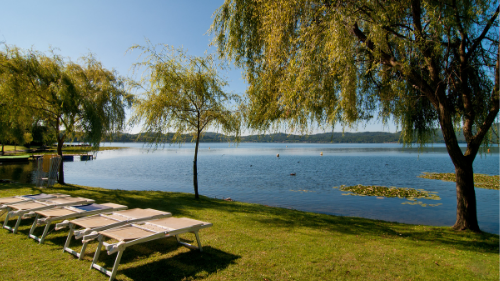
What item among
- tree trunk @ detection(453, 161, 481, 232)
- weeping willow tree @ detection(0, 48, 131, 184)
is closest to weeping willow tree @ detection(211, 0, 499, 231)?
tree trunk @ detection(453, 161, 481, 232)

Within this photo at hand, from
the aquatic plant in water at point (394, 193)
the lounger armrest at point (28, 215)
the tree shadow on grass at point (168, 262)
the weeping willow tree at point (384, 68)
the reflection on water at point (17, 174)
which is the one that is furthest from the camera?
the reflection on water at point (17, 174)

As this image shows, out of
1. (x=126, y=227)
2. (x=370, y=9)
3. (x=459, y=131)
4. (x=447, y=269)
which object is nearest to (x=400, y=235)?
(x=447, y=269)

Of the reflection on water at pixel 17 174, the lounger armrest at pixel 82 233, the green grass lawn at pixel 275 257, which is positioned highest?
the lounger armrest at pixel 82 233

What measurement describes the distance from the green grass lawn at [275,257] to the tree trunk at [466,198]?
21.1 inches

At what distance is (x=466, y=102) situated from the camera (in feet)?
20.8

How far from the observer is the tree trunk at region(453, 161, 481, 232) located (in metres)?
6.54

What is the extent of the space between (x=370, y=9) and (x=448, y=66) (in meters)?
2.78

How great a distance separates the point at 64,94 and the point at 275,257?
10194mm

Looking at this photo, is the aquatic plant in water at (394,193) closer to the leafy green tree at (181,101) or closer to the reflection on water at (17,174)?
the leafy green tree at (181,101)

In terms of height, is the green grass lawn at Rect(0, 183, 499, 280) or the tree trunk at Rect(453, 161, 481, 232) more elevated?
the tree trunk at Rect(453, 161, 481, 232)

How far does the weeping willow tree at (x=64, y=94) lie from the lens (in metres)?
10.2

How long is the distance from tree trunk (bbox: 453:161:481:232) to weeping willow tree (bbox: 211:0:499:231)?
0.07ft

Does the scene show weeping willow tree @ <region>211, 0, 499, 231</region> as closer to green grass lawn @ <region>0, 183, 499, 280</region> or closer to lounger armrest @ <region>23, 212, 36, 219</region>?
green grass lawn @ <region>0, 183, 499, 280</region>

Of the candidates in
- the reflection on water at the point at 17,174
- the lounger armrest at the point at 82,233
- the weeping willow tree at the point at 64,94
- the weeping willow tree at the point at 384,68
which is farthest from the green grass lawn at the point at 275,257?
the reflection on water at the point at 17,174
